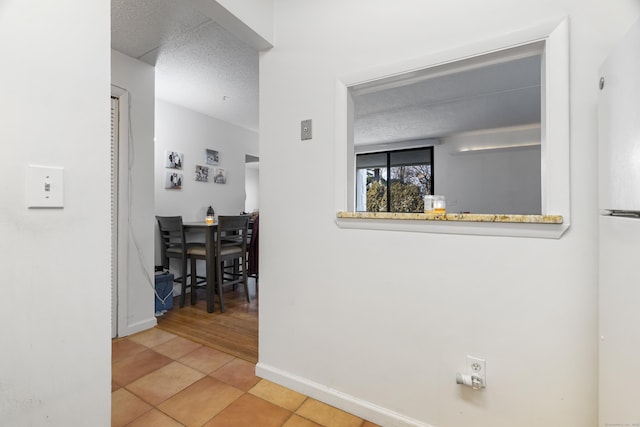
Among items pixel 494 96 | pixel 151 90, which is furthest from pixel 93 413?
pixel 494 96

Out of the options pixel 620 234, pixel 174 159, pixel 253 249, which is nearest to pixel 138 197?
pixel 174 159

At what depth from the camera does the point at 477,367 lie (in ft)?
3.78

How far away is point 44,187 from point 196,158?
3.19 meters

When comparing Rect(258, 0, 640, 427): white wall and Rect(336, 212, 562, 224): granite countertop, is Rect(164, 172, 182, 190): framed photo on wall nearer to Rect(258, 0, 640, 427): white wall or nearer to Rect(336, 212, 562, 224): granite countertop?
Rect(258, 0, 640, 427): white wall

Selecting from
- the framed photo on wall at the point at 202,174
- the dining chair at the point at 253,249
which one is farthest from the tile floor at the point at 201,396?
the framed photo on wall at the point at 202,174

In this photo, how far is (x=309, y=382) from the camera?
156cm

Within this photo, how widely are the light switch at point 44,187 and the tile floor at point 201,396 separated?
115 centimetres

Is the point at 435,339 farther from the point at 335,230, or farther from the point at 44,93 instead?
the point at 44,93

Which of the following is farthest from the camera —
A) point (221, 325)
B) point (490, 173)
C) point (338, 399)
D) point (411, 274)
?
point (490, 173)

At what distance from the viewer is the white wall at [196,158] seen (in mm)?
3373

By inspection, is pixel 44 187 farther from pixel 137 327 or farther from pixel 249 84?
pixel 249 84

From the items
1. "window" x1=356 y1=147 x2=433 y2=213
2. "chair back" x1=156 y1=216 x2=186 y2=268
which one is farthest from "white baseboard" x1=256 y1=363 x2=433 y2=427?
"window" x1=356 y1=147 x2=433 y2=213

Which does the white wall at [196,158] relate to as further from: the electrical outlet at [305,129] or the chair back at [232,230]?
the electrical outlet at [305,129]

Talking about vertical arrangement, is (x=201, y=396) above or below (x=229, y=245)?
below
